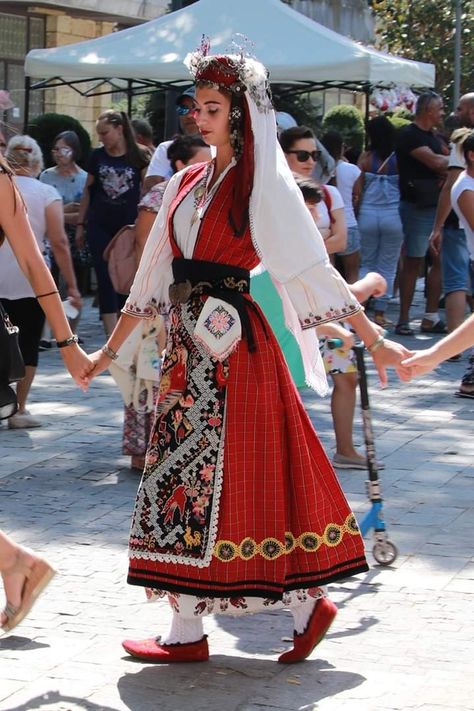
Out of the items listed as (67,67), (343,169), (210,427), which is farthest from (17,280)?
(67,67)

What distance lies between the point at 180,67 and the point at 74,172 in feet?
5.04

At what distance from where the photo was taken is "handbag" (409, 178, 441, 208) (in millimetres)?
12630

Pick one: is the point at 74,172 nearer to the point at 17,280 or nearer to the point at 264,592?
the point at 17,280

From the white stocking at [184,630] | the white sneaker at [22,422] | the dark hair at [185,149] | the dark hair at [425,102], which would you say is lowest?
the white sneaker at [22,422]

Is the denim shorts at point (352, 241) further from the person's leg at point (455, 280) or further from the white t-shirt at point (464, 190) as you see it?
the white t-shirt at point (464, 190)

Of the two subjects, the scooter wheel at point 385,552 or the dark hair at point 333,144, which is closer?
the scooter wheel at point 385,552

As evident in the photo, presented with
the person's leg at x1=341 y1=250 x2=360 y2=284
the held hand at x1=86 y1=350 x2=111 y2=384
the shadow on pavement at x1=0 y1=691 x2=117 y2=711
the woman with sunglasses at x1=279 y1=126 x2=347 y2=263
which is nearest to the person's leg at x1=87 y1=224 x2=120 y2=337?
the person's leg at x1=341 y1=250 x2=360 y2=284

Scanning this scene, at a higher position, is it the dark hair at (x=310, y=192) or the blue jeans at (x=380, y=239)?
the dark hair at (x=310, y=192)

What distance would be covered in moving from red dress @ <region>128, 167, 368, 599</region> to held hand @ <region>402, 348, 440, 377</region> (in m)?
0.45

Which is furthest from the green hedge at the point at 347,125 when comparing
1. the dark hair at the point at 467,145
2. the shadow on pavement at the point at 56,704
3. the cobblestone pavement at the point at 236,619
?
the shadow on pavement at the point at 56,704

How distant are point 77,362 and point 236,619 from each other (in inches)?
42.8

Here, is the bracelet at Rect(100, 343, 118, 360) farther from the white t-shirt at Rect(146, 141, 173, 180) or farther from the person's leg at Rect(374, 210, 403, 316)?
the person's leg at Rect(374, 210, 403, 316)

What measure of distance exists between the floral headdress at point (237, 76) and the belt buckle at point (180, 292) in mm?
608

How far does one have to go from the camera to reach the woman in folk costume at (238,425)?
14.1ft
